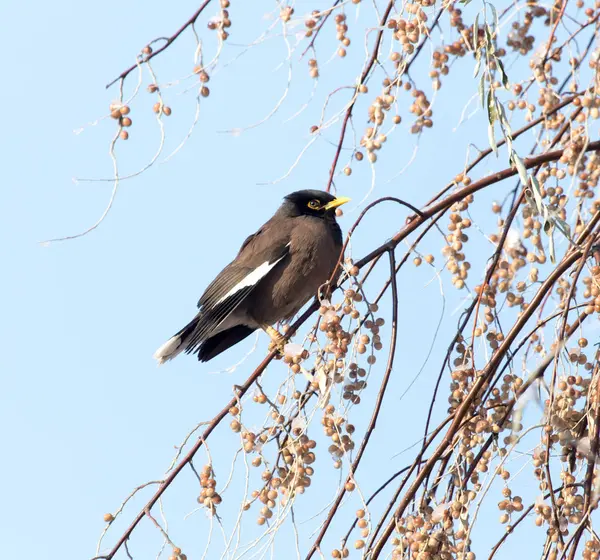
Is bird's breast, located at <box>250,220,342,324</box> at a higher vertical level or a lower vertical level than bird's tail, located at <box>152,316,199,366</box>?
higher

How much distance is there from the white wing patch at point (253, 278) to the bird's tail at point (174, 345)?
27 centimetres

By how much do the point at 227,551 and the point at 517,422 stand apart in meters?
0.80

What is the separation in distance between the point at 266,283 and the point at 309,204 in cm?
58

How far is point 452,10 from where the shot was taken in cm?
296

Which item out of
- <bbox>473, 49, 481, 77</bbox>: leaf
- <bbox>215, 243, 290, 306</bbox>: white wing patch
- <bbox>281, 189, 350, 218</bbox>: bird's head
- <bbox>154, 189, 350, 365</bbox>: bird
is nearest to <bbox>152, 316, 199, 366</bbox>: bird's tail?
<bbox>154, 189, 350, 365</bbox>: bird

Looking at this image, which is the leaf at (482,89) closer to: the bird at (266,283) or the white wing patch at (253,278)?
the bird at (266,283)

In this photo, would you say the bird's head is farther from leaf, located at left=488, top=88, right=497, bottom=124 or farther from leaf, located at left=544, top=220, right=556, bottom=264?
leaf, located at left=544, top=220, right=556, bottom=264

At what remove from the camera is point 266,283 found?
4.66 m

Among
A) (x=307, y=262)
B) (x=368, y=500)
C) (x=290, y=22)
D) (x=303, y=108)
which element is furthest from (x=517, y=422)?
(x=307, y=262)

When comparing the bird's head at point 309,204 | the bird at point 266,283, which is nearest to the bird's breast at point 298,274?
the bird at point 266,283

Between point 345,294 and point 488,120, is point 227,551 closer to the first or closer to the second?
point 345,294

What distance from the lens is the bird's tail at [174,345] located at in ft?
15.7

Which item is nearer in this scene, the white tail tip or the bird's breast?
the bird's breast

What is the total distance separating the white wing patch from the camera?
15.1 feet
